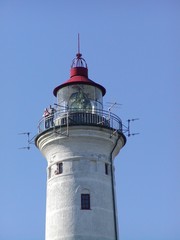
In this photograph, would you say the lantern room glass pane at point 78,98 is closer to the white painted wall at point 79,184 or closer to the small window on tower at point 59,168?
the white painted wall at point 79,184

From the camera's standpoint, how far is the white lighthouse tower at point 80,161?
2556 centimetres

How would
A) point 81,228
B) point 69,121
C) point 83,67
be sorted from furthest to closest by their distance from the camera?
point 83,67 < point 69,121 < point 81,228

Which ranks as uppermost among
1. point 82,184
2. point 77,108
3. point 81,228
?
point 77,108

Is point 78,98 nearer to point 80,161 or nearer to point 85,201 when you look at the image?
point 80,161

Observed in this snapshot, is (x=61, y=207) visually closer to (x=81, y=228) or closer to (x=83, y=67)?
(x=81, y=228)

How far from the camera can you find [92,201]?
25906 mm

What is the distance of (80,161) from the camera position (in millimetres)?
26531

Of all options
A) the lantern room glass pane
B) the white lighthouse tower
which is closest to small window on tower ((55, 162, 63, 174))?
the white lighthouse tower

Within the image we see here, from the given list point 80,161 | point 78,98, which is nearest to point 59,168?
point 80,161

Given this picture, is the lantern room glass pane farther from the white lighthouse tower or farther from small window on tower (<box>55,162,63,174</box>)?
small window on tower (<box>55,162,63,174</box>)

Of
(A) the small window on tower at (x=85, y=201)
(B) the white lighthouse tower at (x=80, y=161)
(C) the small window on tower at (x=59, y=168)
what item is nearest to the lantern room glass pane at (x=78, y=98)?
(B) the white lighthouse tower at (x=80, y=161)

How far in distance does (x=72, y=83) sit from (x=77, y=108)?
1.34 meters

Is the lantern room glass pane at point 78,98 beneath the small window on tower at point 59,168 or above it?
above

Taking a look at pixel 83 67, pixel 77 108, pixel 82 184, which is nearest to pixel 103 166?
pixel 82 184
